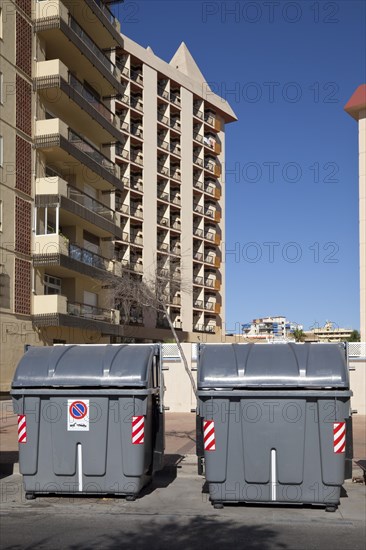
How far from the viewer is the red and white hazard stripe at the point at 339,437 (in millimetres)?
8445

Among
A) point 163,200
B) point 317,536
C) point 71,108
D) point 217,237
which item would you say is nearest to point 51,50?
point 71,108

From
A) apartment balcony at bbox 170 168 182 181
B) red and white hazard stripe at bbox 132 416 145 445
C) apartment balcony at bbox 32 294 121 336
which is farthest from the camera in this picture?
apartment balcony at bbox 170 168 182 181

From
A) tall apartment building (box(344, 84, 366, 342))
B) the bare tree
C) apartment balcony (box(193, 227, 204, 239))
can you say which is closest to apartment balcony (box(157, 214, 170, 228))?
the bare tree

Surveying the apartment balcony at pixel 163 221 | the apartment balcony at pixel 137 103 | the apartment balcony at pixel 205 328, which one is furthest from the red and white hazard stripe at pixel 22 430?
the apartment balcony at pixel 205 328

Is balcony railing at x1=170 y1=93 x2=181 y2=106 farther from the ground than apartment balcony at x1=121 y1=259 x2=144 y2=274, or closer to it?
farther from the ground

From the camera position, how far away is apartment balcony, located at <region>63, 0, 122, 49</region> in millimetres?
35000

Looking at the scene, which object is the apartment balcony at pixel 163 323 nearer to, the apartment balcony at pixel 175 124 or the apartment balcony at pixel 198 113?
the apartment balcony at pixel 175 124

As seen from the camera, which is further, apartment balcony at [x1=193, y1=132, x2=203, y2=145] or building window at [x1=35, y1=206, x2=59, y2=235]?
apartment balcony at [x1=193, y1=132, x2=203, y2=145]

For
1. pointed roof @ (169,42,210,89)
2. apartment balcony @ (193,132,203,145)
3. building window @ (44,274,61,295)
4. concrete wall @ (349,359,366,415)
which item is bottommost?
concrete wall @ (349,359,366,415)

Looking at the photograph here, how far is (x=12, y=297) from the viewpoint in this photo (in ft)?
96.5

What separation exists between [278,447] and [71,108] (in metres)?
28.6

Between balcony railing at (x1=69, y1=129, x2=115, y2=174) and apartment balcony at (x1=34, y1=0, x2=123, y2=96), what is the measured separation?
4107 millimetres

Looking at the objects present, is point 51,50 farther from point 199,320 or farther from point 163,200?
point 199,320

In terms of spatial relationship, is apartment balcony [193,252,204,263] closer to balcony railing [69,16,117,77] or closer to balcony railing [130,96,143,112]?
balcony railing [130,96,143,112]
